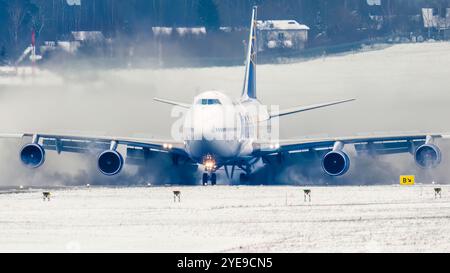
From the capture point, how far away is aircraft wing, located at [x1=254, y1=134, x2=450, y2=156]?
5984cm

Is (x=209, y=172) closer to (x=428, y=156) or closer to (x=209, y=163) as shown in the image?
(x=209, y=163)

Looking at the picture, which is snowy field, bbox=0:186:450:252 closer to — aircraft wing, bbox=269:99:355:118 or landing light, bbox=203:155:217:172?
landing light, bbox=203:155:217:172

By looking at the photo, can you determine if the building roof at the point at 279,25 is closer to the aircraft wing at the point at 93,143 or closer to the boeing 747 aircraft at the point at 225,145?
the boeing 747 aircraft at the point at 225,145

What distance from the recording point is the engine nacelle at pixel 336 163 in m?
59.1

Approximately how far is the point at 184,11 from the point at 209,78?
406 centimetres

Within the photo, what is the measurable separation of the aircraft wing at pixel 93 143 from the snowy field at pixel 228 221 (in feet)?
26.5

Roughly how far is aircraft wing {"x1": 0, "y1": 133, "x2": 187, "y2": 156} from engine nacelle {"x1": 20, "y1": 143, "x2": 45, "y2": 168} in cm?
70

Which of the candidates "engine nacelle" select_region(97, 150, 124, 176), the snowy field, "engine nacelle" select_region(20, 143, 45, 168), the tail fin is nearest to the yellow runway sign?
the snowy field

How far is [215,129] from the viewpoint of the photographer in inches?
2233

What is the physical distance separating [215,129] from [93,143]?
818 cm

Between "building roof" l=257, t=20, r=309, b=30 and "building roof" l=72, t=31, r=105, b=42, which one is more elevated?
"building roof" l=257, t=20, r=309, b=30

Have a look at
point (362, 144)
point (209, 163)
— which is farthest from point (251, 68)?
point (209, 163)
